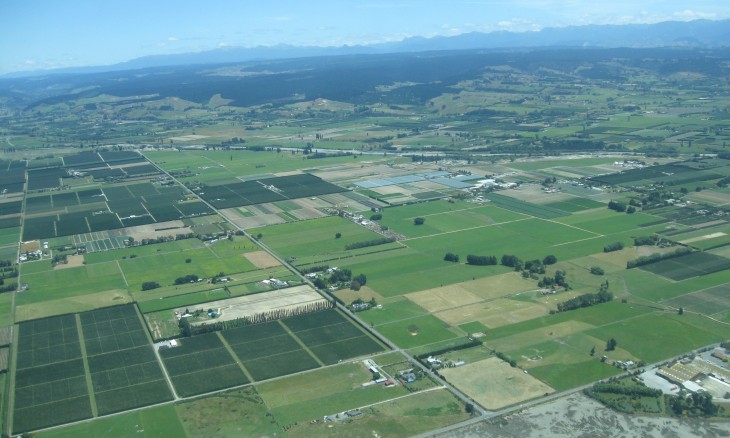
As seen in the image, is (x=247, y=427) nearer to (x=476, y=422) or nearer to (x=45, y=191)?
(x=476, y=422)

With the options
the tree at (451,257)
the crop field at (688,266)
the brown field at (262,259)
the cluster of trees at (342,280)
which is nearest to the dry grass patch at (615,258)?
the crop field at (688,266)

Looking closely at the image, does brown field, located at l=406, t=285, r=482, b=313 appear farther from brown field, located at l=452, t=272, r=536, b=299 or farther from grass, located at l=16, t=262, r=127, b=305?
grass, located at l=16, t=262, r=127, b=305

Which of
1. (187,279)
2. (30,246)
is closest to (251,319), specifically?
(187,279)

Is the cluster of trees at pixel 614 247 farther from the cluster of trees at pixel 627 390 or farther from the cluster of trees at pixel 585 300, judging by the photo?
the cluster of trees at pixel 627 390

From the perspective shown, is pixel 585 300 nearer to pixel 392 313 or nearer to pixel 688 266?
pixel 688 266

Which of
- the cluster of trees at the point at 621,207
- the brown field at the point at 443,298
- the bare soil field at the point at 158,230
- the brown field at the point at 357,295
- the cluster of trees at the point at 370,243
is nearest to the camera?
the brown field at the point at 443,298

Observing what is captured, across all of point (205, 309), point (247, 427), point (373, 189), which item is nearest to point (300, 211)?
point (373, 189)

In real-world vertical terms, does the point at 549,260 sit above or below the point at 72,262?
above
